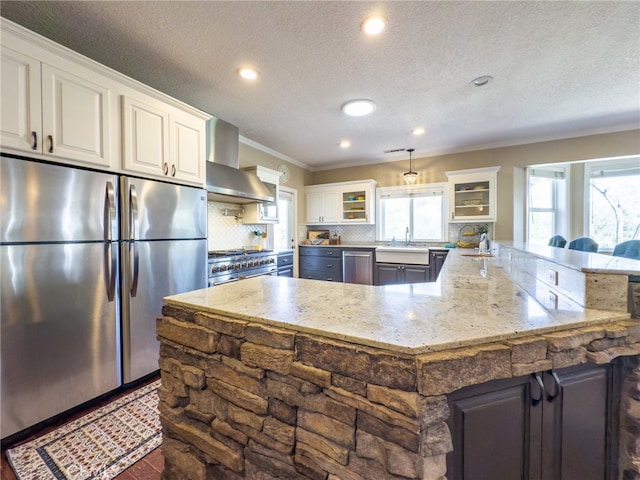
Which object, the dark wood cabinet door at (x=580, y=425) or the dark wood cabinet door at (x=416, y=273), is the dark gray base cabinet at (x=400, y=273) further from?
the dark wood cabinet door at (x=580, y=425)

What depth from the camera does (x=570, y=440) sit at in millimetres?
873

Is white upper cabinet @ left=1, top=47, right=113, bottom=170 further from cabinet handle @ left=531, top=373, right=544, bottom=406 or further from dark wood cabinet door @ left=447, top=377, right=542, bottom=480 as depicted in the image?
cabinet handle @ left=531, top=373, right=544, bottom=406

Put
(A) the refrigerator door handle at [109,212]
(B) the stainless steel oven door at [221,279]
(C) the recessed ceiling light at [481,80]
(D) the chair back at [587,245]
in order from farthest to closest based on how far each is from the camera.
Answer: (D) the chair back at [587,245] → (B) the stainless steel oven door at [221,279] → (C) the recessed ceiling light at [481,80] → (A) the refrigerator door handle at [109,212]

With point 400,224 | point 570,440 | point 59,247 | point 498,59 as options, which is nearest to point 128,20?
point 59,247

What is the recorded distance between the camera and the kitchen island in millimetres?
681

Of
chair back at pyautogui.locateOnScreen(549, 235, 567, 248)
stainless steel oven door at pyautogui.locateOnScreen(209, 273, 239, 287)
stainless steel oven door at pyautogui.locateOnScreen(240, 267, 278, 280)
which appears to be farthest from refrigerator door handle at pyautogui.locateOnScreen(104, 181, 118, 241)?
chair back at pyautogui.locateOnScreen(549, 235, 567, 248)

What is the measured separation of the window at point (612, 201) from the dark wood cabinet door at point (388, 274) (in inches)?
126

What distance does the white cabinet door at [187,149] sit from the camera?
2361 millimetres

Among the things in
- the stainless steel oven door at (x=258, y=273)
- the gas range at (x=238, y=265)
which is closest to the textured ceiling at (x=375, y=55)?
the gas range at (x=238, y=265)

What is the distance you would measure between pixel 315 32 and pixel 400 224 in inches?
152

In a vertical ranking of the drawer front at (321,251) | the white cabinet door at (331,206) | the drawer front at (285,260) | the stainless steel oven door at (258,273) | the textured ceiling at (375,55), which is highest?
the textured ceiling at (375,55)

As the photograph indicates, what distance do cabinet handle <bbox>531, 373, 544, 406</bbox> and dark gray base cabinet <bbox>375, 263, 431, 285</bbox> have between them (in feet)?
11.7

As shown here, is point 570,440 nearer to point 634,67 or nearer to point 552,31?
point 552,31

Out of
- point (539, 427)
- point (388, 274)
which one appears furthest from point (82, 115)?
point (388, 274)
